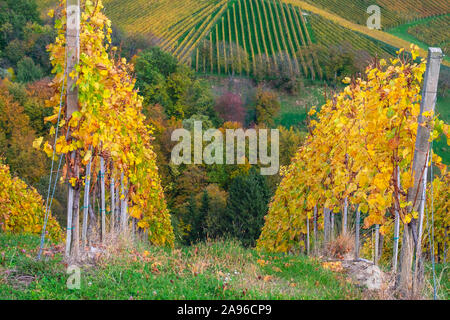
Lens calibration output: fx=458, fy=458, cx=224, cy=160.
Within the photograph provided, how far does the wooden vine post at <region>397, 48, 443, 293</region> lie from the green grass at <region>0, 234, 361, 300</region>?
0.47 metres

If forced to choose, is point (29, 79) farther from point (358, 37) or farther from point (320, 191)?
point (320, 191)

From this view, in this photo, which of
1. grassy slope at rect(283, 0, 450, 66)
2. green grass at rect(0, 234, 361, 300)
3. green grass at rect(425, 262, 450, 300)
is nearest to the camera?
green grass at rect(0, 234, 361, 300)

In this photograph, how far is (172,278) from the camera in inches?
173

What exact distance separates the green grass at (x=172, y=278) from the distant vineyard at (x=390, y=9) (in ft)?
174

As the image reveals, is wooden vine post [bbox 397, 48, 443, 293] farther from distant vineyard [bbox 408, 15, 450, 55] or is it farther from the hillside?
distant vineyard [bbox 408, 15, 450, 55]

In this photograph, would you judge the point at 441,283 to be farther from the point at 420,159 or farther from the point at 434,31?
the point at 434,31

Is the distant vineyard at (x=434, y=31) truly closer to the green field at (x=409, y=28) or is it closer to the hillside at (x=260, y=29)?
the green field at (x=409, y=28)

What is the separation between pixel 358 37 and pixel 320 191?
4587 centimetres

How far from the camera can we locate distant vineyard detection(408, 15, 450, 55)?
46.4m

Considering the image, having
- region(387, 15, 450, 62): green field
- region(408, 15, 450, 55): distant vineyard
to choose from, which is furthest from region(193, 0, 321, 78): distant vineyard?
region(408, 15, 450, 55): distant vineyard

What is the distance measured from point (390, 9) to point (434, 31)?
8.88 metres

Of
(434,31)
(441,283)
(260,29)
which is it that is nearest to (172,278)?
(441,283)
